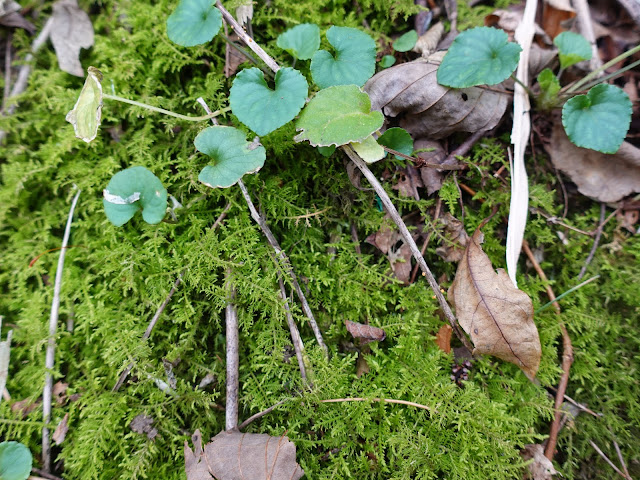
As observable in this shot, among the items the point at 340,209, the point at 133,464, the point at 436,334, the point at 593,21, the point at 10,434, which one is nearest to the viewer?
the point at 133,464

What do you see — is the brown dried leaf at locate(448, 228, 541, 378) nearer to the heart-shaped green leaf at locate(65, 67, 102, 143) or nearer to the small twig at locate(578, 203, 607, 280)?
the small twig at locate(578, 203, 607, 280)

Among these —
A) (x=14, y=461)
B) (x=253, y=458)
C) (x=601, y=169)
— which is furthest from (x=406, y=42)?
(x=14, y=461)

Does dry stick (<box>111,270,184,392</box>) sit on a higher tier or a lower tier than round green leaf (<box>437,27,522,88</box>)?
lower

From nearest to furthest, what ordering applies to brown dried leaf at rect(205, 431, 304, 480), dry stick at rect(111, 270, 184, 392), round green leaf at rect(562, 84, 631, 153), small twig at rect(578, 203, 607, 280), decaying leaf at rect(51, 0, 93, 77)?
brown dried leaf at rect(205, 431, 304, 480), dry stick at rect(111, 270, 184, 392), round green leaf at rect(562, 84, 631, 153), small twig at rect(578, 203, 607, 280), decaying leaf at rect(51, 0, 93, 77)

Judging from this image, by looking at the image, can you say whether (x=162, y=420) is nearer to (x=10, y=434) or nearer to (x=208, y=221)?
(x=10, y=434)

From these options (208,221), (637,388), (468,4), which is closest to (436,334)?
(637,388)

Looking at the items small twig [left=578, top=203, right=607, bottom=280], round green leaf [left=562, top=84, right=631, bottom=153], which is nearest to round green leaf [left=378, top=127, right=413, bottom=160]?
round green leaf [left=562, top=84, right=631, bottom=153]
